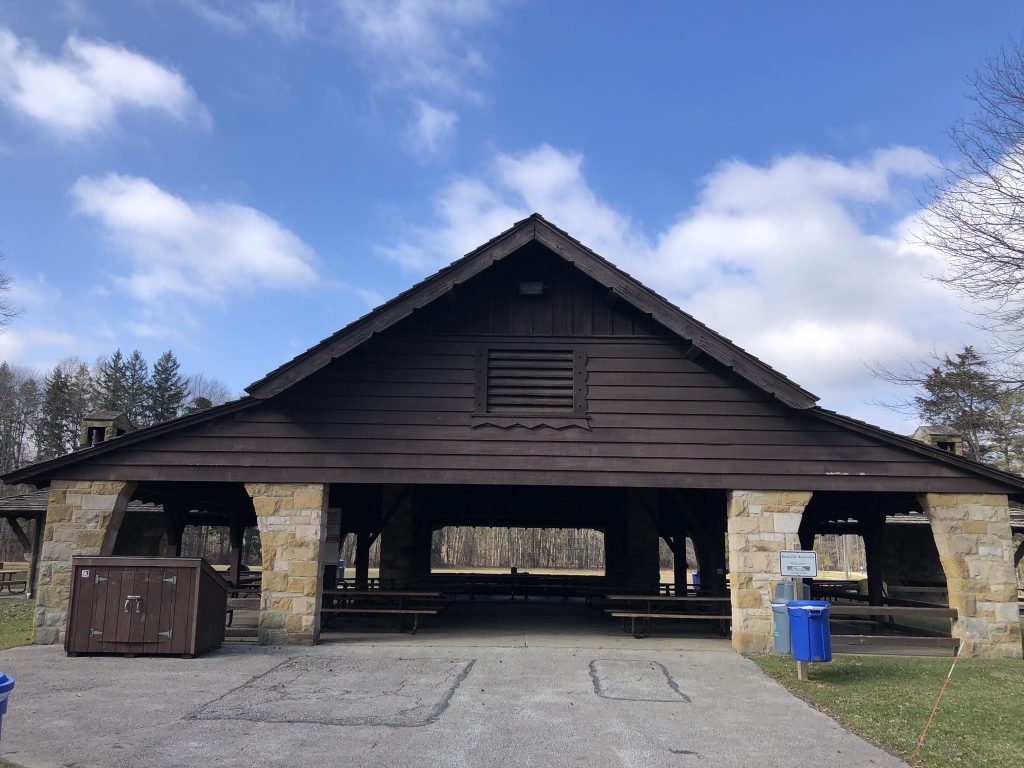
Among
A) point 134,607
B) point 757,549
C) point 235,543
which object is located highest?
point 757,549

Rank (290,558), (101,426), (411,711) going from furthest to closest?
(101,426)
(290,558)
(411,711)

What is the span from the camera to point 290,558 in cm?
1088

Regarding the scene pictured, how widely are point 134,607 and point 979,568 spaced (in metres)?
11.8

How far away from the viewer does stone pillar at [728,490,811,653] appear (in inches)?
427

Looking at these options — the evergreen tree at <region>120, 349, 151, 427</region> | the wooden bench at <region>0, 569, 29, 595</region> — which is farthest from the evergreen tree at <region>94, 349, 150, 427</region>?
the wooden bench at <region>0, 569, 29, 595</region>

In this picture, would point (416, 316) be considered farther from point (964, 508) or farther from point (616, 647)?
point (964, 508)

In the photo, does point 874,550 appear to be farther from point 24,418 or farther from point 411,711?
point 24,418

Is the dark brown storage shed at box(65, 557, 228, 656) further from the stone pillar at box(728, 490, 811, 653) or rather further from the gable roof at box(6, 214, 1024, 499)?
the stone pillar at box(728, 490, 811, 653)

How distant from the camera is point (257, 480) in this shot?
35.9 ft

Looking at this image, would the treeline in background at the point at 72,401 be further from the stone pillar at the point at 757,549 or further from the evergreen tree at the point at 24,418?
the stone pillar at the point at 757,549

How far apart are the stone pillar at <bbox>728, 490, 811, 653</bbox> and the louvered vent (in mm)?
2926

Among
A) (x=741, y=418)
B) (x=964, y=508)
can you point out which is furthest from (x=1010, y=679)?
(x=741, y=418)

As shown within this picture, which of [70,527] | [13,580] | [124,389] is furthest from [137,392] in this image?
[70,527]

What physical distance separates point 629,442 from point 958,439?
→ 271 inches
